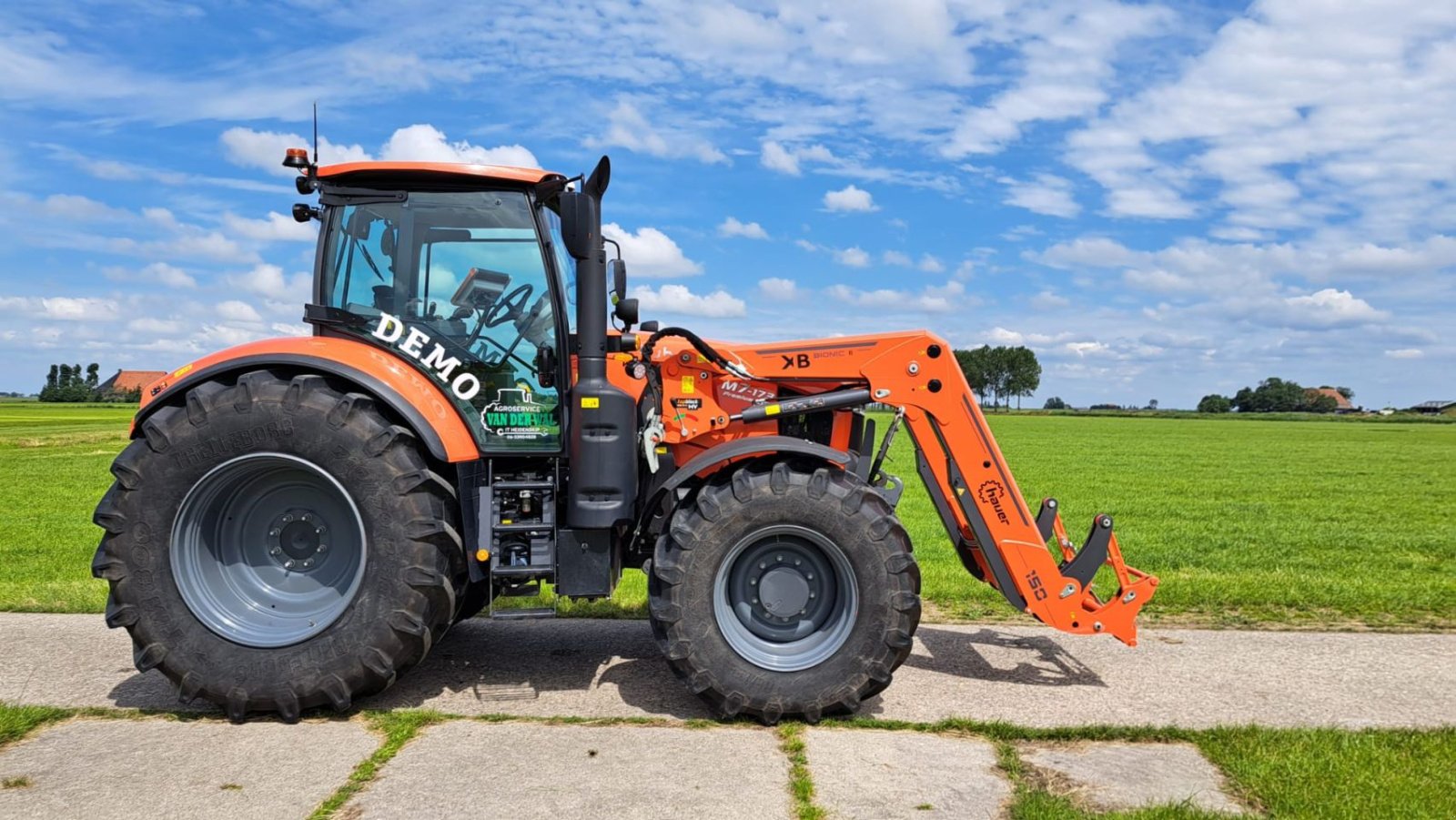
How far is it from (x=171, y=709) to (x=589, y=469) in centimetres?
240

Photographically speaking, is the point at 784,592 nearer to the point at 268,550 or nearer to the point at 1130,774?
the point at 1130,774

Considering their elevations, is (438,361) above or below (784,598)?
above

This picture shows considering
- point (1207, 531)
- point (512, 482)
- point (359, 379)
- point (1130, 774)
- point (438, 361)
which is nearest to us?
point (1130, 774)

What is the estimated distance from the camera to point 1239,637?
638 centimetres

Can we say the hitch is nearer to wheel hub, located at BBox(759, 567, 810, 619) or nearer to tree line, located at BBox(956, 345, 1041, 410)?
wheel hub, located at BBox(759, 567, 810, 619)

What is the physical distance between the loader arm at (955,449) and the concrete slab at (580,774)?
168cm

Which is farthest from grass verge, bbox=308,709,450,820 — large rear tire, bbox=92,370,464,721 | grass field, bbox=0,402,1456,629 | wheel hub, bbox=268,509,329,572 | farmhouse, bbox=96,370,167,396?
farmhouse, bbox=96,370,167,396

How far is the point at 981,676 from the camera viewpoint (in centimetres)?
554

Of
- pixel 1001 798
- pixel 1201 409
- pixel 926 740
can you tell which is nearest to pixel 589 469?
pixel 926 740

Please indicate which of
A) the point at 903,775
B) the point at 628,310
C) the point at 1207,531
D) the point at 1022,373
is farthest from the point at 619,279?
the point at 1022,373

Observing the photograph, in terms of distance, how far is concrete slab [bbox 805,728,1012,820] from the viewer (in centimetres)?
379

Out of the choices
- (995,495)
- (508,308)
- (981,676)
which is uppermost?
(508,308)

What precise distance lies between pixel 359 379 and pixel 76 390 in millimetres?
108043

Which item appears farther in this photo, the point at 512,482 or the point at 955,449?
the point at 955,449
